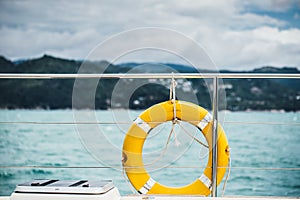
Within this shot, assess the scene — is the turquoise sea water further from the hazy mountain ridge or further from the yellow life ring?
the yellow life ring

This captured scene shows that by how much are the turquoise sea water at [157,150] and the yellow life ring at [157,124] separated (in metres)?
7.15

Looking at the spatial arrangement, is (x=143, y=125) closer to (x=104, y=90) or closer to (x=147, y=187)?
(x=147, y=187)

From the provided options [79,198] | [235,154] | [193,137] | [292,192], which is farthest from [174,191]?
[235,154]

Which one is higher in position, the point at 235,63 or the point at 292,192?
the point at 235,63

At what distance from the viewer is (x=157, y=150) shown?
396 inches

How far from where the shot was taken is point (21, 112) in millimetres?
10258

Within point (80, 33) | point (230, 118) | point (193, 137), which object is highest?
point (80, 33)

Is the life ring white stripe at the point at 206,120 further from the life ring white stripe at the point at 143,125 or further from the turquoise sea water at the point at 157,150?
the turquoise sea water at the point at 157,150

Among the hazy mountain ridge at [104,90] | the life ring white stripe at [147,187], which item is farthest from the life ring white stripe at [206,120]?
the hazy mountain ridge at [104,90]

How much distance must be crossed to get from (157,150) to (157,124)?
770 centimetres

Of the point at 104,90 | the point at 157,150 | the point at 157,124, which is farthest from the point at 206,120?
the point at 104,90

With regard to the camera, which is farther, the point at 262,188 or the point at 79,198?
the point at 262,188

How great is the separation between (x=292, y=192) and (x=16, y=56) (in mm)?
5808

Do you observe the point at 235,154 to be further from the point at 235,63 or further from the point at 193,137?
Answer: the point at 193,137
